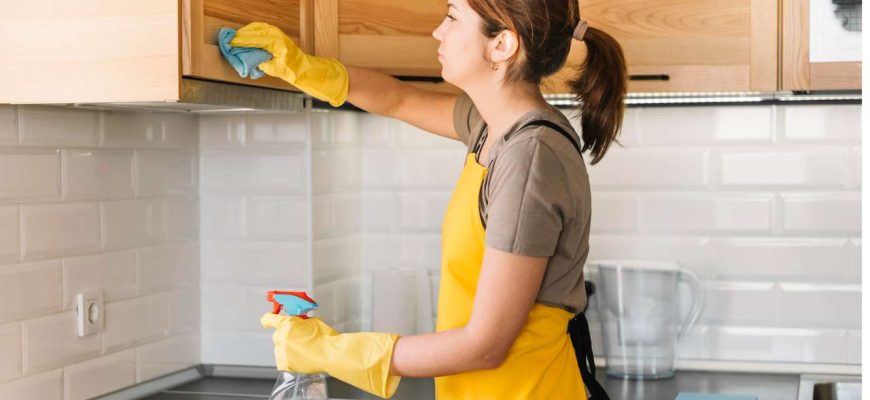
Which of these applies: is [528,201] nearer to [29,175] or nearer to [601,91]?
[601,91]

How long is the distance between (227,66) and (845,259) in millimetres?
1398

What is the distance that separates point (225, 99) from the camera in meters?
1.86

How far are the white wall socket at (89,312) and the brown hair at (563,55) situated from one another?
900mm

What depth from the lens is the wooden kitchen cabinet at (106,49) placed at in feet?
5.58

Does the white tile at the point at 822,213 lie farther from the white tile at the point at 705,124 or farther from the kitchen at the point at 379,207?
the white tile at the point at 705,124

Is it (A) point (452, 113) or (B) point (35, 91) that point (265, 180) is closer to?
(A) point (452, 113)

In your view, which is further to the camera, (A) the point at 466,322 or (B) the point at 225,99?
(B) the point at 225,99

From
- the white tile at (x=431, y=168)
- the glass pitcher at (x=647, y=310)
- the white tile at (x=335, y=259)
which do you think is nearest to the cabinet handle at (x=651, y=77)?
the glass pitcher at (x=647, y=310)

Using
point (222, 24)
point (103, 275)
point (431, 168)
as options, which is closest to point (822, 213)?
point (431, 168)

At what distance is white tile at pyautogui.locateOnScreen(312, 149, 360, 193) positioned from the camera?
8.09 ft

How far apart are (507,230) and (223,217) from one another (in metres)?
1.10

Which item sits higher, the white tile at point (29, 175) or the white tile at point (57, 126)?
the white tile at point (57, 126)

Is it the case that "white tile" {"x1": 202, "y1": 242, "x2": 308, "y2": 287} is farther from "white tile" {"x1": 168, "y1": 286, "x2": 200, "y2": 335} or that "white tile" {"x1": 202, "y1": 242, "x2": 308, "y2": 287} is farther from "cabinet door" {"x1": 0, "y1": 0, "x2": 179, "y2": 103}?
"cabinet door" {"x1": 0, "y1": 0, "x2": 179, "y2": 103}

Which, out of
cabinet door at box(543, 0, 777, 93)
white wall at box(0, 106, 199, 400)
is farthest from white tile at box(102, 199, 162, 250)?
cabinet door at box(543, 0, 777, 93)
